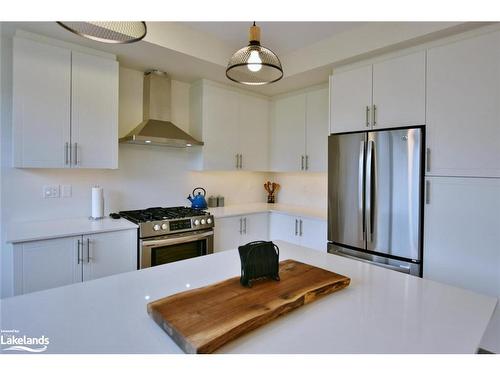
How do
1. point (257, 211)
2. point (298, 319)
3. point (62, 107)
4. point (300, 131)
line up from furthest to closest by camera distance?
point (300, 131) → point (257, 211) → point (62, 107) → point (298, 319)

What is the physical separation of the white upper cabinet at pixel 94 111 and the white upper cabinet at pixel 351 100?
2046 millimetres

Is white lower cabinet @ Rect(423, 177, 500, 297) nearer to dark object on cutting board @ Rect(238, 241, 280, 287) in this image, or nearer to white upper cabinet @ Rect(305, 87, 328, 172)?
white upper cabinet @ Rect(305, 87, 328, 172)

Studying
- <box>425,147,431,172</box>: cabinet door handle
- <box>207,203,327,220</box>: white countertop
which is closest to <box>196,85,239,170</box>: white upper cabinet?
<box>207,203,327,220</box>: white countertop

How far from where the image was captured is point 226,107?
343 centimetres

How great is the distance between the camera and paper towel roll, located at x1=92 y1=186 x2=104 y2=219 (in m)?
2.58

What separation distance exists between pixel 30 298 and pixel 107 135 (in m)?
Result: 1.78

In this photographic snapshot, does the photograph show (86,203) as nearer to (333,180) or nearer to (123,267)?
(123,267)

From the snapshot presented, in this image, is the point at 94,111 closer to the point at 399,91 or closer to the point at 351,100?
the point at 351,100

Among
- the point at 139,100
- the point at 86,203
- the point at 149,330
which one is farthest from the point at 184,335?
the point at 139,100

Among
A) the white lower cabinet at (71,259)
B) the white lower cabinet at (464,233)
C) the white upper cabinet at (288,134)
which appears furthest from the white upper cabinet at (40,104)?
the white lower cabinet at (464,233)

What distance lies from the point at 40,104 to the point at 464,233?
10.9 ft

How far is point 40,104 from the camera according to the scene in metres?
2.20

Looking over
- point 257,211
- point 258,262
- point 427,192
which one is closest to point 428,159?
point 427,192

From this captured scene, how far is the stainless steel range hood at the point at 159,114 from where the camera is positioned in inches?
112
